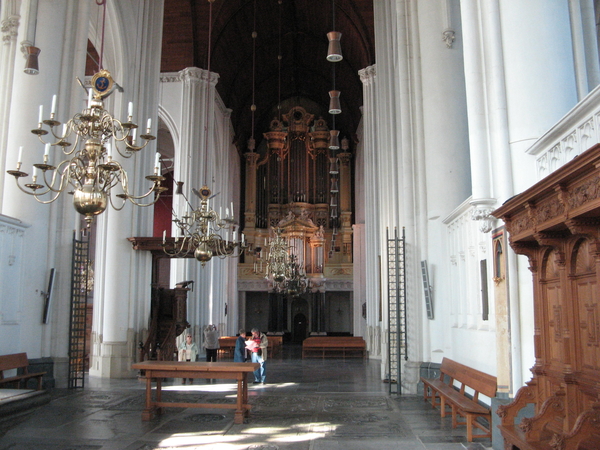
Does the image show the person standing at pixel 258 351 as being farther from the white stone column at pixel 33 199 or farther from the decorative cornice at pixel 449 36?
the decorative cornice at pixel 449 36

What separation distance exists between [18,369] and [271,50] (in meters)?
19.3

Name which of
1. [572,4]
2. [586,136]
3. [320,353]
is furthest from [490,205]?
[320,353]

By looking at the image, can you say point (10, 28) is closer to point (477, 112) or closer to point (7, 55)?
point (7, 55)

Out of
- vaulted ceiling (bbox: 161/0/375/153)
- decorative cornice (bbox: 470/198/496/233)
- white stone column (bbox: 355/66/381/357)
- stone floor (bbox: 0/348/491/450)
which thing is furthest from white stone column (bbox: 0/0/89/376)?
white stone column (bbox: 355/66/381/357)

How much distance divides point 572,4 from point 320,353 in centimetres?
1637

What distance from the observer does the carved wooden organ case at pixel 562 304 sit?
12.1ft

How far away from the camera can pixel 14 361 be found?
923 cm

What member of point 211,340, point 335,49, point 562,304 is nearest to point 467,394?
point 562,304

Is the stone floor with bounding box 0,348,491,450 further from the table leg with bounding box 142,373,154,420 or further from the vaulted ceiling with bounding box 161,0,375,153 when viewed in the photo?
the vaulted ceiling with bounding box 161,0,375,153

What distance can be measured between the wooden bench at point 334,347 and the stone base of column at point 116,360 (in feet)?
27.4

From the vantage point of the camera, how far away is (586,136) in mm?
4367

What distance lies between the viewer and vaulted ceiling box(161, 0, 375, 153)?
19.6 metres

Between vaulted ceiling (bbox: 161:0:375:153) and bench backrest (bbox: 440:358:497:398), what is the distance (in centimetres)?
1010

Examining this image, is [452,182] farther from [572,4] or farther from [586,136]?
[586,136]
